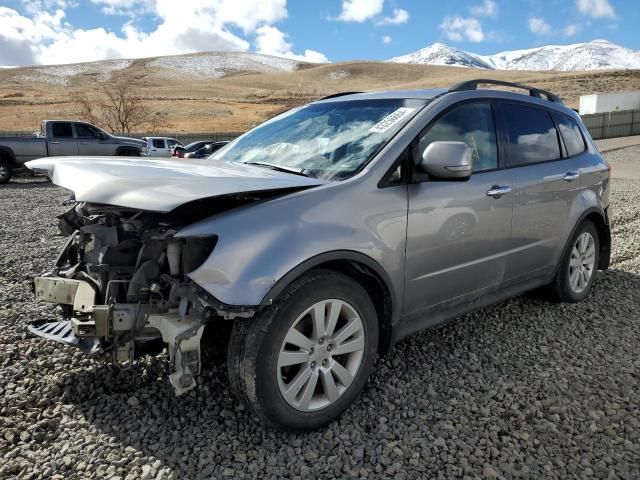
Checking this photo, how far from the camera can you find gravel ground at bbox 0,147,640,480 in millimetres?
2377

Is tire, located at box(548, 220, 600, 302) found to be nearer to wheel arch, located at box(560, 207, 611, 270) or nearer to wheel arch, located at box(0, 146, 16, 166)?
wheel arch, located at box(560, 207, 611, 270)

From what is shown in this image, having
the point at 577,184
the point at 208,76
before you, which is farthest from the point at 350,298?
the point at 208,76

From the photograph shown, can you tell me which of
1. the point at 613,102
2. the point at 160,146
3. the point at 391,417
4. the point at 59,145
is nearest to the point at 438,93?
the point at 391,417

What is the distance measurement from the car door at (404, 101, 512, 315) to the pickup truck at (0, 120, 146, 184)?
48.5ft

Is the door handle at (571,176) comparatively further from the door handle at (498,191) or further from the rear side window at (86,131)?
the rear side window at (86,131)

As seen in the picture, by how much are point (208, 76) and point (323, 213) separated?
127530 millimetres

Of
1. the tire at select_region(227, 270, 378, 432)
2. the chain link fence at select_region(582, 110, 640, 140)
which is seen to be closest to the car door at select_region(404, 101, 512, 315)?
the tire at select_region(227, 270, 378, 432)

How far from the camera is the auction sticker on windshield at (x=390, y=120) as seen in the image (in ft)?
10.1

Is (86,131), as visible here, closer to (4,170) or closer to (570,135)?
(4,170)

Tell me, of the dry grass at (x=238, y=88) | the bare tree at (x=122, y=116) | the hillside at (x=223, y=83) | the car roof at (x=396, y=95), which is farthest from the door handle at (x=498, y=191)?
the bare tree at (x=122, y=116)

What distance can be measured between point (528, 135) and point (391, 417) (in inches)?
92.4

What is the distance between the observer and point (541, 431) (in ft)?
8.71

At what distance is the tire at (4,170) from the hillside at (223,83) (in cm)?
3229

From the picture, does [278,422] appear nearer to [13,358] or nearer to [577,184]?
[13,358]
